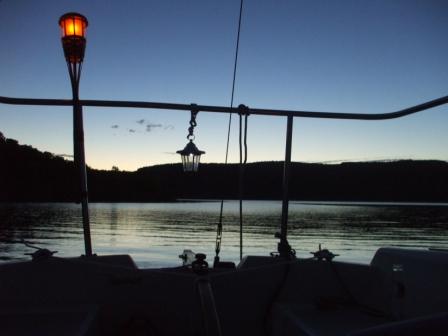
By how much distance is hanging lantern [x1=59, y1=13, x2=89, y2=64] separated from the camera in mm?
3453

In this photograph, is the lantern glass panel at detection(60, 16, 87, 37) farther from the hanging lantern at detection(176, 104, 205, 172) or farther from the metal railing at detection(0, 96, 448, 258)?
the hanging lantern at detection(176, 104, 205, 172)

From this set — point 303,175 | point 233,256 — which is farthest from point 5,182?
point 233,256

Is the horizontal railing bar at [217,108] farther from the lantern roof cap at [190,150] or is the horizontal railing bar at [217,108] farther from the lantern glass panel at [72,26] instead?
the lantern glass panel at [72,26]

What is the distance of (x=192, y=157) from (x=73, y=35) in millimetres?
1536

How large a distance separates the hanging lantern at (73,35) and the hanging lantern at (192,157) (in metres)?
1.28

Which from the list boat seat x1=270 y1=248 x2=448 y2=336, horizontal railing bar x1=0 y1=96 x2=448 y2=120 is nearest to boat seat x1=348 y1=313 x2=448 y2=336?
boat seat x1=270 y1=248 x2=448 y2=336

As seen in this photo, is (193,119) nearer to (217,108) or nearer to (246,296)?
(217,108)

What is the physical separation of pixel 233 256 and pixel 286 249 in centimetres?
2712

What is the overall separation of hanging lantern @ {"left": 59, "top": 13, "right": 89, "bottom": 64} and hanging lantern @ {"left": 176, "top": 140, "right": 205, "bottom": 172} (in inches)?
50.5

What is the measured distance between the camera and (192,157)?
4051 millimetres

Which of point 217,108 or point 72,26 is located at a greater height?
point 72,26

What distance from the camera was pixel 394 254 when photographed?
3273 mm

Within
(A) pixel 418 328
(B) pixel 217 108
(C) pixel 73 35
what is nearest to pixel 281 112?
(B) pixel 217 108

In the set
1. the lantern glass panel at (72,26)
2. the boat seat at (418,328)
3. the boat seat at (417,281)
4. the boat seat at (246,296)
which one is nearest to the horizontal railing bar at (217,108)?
the lantern glass panel at (72,26)
